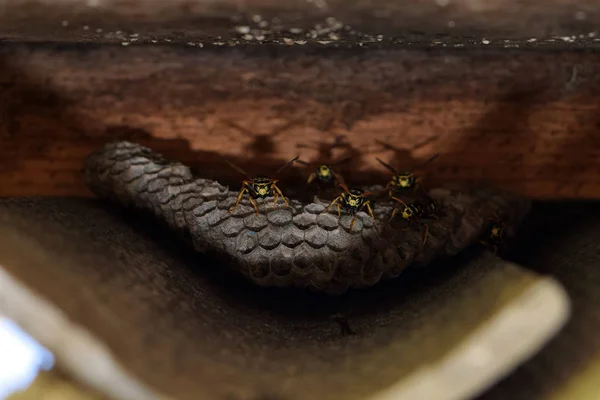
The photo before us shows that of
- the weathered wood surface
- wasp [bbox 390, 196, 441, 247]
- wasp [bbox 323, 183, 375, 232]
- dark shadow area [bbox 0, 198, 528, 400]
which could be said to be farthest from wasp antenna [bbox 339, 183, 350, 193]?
the weathered wood surface

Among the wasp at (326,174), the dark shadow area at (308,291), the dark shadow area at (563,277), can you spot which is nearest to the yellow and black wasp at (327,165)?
the wasp at (326,174)

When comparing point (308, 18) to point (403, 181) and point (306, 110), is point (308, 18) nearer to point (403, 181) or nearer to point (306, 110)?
point (306, 110)

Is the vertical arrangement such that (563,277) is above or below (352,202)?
below

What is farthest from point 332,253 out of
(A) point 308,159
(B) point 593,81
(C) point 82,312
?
(B) point 593,81

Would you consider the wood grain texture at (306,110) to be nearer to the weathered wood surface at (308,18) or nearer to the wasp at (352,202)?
the wasp at (352,202)

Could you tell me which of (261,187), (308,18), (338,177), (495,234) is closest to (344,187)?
(338,177)

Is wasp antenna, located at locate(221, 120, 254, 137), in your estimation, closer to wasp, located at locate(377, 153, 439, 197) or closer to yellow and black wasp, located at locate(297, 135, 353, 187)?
yellow and black wasp, located at locate(297, 135, 353, 187)
